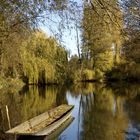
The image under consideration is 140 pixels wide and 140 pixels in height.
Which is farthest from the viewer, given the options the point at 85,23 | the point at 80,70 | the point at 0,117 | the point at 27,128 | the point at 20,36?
the point at 80,70

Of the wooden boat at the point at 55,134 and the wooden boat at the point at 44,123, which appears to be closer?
the wooden boat at the point at 55,134

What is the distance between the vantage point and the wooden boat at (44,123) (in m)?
12.7

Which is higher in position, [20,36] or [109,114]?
[20,36]

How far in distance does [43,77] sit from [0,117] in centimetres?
2085

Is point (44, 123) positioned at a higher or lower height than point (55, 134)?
higher

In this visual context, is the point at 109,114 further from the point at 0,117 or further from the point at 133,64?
the point at 133,64

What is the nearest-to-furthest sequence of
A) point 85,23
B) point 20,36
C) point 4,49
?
point 85,23 < point 20,36 < point 4,49

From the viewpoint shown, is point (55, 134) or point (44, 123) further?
point (44, 123)

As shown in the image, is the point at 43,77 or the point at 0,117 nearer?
the point at 0,117

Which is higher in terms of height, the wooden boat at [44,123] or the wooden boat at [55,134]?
the wooden boat at [44,123]

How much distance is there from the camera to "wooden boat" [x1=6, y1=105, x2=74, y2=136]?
12.7 metres

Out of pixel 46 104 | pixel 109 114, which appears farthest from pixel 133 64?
pixel 109 114

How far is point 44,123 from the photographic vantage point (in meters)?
15.7

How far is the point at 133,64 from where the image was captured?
143 ft
